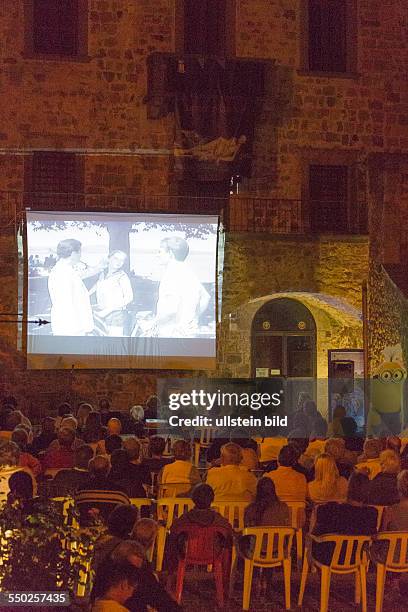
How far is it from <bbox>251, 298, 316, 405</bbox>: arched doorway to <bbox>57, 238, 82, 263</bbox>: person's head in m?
4.01

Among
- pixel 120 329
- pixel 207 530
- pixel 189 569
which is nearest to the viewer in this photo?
pixel 207 530

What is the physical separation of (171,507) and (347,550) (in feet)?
5.63

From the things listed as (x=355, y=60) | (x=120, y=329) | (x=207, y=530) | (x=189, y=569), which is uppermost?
(x=355, y=60)

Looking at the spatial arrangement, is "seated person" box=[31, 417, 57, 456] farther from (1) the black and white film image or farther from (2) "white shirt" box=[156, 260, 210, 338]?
(2) "white shirt" box=[156, 260, 210, 338]

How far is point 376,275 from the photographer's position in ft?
57.0

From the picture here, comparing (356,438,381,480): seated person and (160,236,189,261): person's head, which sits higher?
(160,236,189,261): person's head

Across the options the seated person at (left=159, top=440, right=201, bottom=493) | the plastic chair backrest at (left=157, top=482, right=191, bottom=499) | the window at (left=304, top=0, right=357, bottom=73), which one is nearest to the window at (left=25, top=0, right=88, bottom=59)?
the window at (left=304, top=0, right=357, bottom=73)

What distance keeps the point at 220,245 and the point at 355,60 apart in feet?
15.2

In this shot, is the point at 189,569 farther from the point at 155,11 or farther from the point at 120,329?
the point at 155,11

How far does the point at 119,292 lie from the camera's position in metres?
15.9

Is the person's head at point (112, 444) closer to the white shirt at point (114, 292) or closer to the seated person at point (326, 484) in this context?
the seated person at point (326, 484)

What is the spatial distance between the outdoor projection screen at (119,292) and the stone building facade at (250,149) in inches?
34.7

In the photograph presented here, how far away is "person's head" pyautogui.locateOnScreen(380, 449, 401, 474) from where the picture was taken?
7.82 metres

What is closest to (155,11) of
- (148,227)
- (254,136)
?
(254,136)
